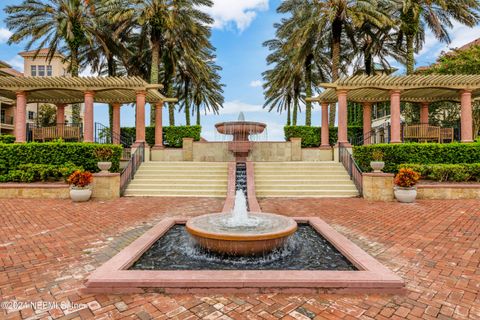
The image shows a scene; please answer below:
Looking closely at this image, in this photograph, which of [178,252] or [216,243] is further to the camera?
[178,252]

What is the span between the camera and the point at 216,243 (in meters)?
4.42

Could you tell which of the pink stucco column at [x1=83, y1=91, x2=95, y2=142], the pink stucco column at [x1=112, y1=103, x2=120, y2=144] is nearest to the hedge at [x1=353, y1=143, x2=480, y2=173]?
the pink stucco column at [x1=83, y1=91, x2=95, y2=142]

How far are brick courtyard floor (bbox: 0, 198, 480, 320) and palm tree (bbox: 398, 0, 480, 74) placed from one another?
13.7 metres

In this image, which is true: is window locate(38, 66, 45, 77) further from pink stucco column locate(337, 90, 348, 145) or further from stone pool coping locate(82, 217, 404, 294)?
stone pool coping locate(82, 217, 404, 294)

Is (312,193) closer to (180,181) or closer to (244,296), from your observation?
(180,181)

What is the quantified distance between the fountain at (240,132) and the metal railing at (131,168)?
186 inches

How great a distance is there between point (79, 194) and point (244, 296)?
26.9 feet

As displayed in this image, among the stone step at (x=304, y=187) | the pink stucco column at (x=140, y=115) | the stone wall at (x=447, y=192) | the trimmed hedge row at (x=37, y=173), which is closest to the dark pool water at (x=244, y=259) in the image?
the stone step at (x=304, y=187)

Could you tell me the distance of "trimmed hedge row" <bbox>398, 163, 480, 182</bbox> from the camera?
1112cm

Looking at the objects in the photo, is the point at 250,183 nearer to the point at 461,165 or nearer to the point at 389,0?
the point at 461,165

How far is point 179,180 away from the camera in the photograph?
11.9 meters

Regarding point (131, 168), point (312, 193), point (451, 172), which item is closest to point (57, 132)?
point (131, 168)

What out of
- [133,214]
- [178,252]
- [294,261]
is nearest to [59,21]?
[133,214]

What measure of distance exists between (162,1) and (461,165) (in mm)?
18296
